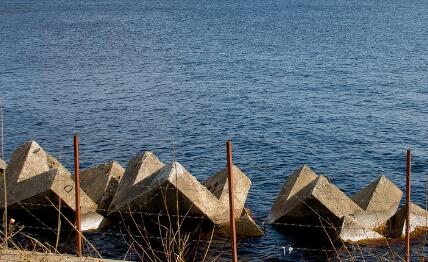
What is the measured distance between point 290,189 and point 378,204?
2835mm

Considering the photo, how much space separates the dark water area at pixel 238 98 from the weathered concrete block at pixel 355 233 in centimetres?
164

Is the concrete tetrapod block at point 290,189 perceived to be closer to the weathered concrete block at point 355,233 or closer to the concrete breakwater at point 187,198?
the concrete breakwater at point 187,198

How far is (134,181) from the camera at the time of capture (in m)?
21.1

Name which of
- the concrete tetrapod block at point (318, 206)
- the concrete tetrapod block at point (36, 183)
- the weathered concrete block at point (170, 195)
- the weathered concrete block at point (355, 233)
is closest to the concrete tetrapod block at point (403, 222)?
the weathered concrete block at point (355, 233)

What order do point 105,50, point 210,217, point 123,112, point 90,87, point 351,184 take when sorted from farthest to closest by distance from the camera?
point 105,50
point 90,87
point 123,112
point 351,184
point 210,217

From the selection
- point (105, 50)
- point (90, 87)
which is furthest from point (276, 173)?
point (105, 50)

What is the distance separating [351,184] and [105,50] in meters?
50.8

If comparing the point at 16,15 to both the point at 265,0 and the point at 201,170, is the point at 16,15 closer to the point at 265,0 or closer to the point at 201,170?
the point at 265,0

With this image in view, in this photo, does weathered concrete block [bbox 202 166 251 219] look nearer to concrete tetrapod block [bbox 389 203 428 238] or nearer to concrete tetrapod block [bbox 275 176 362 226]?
concrete tetrapod block [bbox 275 176 362 226]

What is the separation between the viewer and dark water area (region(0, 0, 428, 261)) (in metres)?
33.0

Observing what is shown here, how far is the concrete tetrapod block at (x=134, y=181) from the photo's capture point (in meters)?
20.3

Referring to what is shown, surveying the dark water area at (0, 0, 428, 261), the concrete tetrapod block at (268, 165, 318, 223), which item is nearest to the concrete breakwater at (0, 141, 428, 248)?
the concrete tetrapod block at (268, 165, 318, 223)

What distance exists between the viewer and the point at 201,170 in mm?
31438

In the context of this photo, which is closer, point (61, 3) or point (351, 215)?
point (351, 215)
